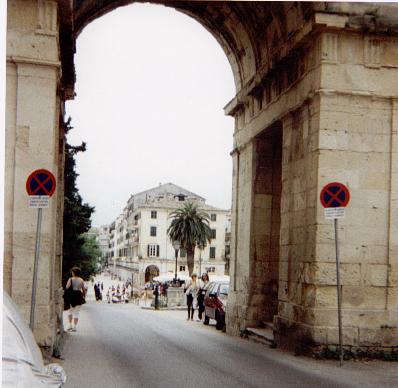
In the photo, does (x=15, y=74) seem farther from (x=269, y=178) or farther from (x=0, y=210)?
(x=269, y=178)

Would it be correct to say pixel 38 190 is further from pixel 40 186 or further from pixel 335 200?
pixel 335 200

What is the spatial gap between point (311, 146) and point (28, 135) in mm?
5312

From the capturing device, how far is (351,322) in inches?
456

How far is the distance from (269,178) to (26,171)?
7.77 metres

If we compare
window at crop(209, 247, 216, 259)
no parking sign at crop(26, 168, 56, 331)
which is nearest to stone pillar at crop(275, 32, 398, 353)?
no parking sign at crop(26, 168, 56, 331)

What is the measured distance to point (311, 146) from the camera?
482 inches

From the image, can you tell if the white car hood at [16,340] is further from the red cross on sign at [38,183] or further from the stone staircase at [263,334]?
the stone staircase at [263,334]

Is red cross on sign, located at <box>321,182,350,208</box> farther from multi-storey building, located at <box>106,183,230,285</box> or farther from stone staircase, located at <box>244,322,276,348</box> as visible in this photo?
multi-storey building, located at <box>106,183,230,285</box>

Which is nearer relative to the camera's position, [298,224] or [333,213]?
[333,213]

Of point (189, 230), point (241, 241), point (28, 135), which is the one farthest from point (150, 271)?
point (28, 135)

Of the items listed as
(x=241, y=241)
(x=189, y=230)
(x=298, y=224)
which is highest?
(x=298, y=224)

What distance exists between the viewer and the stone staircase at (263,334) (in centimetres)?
1401

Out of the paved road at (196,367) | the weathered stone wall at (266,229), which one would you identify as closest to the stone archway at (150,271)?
the weathered stone wall at (266,229)

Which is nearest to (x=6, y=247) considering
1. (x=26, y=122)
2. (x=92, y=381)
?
(x=26, y=122)
